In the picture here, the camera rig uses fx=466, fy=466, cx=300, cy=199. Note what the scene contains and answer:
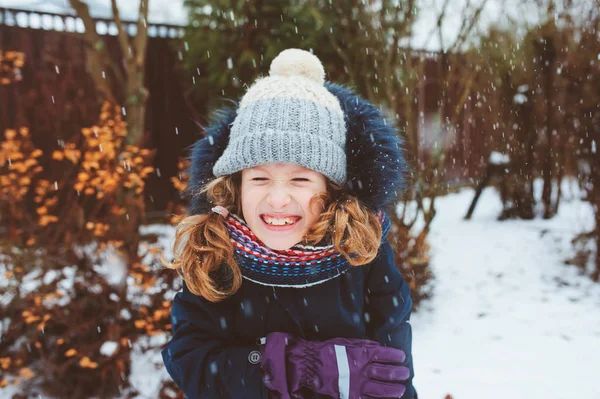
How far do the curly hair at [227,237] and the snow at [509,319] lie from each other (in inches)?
74.9

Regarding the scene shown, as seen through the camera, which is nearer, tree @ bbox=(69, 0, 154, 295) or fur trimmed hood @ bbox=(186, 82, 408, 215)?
fur trimmed hood @ bbox=(186, 82, 408, 215)

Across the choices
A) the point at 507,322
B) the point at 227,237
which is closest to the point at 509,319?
the point at 507,322

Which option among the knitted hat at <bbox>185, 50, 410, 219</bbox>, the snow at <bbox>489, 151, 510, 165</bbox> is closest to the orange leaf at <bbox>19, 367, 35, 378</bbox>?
the knitted hat at <bbox>185, 50, 410, 219</bbox>

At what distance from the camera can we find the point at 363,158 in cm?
147

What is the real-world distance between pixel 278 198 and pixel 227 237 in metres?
0.22

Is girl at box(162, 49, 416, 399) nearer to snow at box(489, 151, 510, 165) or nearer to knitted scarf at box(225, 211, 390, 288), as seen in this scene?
knitted scarf at box(225, 211, 390, 288)

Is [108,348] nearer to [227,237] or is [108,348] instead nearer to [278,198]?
[227,237]

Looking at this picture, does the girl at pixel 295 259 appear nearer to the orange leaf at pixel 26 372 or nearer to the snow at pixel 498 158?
the orange leaf at pixel 26 372

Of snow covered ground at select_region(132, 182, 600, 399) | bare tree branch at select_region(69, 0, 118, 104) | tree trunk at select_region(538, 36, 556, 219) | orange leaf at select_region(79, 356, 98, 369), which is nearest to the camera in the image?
orange leaf at select_region(79, 356, 98, 369)

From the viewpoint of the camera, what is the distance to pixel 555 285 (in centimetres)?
461

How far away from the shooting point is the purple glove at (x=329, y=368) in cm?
128

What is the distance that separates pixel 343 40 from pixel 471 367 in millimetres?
3643

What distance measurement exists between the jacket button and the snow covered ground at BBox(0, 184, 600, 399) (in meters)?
1.88

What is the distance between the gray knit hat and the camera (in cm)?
132
